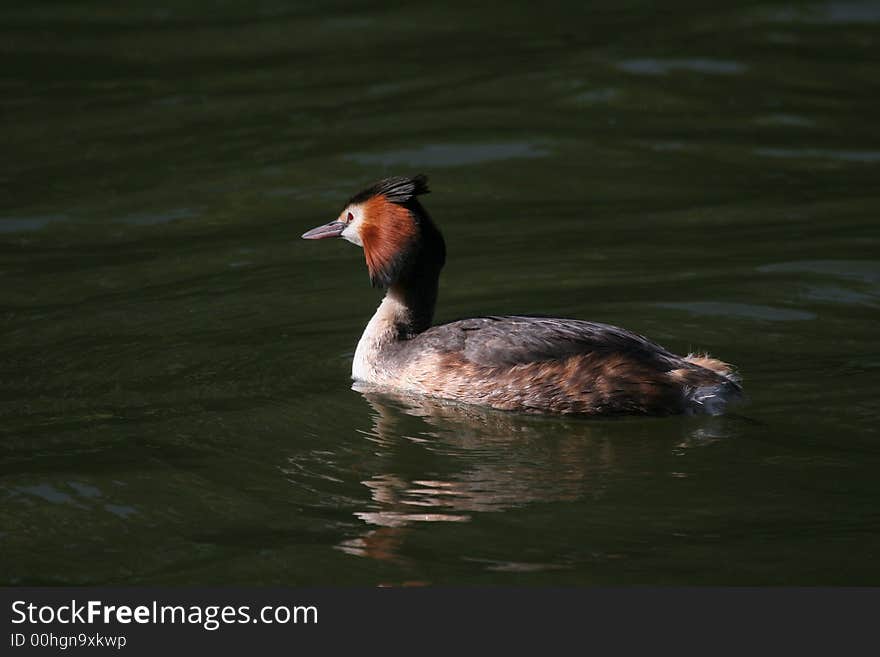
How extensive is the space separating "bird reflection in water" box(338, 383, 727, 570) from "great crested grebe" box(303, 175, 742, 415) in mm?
90

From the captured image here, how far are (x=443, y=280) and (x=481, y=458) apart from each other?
10.6 ft

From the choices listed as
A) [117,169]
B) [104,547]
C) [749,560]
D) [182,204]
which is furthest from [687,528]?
[117,169]

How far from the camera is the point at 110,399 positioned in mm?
7953

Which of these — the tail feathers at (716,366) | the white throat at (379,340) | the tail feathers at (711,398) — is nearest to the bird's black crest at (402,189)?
the white throat at (379,340)

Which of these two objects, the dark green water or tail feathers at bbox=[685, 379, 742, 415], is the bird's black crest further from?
tail feathers at bbox=[685, 379, 742, 415]

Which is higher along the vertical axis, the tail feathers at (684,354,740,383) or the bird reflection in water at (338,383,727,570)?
the tail feathers at (684,354,740,383)

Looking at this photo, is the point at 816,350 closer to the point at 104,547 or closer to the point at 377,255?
the point at 377,255

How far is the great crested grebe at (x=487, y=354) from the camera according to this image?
24.4 ft

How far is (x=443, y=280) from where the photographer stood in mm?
10047

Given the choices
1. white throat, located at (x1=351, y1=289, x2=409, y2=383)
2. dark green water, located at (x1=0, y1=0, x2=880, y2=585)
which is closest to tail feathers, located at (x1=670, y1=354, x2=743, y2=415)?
dark green water, located at (x1=0, y1=0, x2=880, y2=585)

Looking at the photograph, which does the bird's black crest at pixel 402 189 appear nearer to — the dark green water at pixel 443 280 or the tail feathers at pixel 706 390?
the dark green water at pixel 443 280

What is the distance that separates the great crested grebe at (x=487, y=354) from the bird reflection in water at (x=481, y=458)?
90 mm

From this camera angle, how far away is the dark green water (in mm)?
6191

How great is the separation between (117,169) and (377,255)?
489 centimetres
